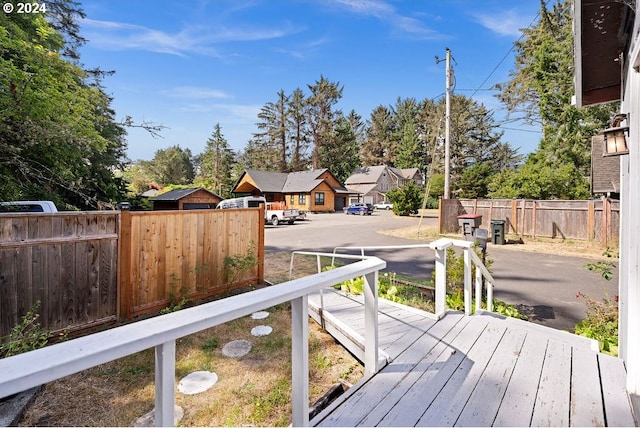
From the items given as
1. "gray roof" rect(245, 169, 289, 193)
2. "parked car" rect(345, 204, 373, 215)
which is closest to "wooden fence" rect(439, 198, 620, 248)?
"parked car" rect(345, 204, 373, 215)

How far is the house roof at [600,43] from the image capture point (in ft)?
9.30

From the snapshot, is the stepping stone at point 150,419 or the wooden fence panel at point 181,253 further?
the wooden fence panel at point 181,253

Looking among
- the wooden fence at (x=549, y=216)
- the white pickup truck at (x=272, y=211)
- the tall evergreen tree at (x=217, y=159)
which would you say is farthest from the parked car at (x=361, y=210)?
the tall evergreen tree at (x=217, y=159)

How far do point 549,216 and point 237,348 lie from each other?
44.5 feet

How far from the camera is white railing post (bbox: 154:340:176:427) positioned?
1.11 m

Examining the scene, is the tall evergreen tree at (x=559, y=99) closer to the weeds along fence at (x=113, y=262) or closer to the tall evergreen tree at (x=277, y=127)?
the weeds along fence at (x=113, y=262)

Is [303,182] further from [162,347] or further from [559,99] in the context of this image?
[162,347]

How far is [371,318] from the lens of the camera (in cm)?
242

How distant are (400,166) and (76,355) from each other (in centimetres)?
5421

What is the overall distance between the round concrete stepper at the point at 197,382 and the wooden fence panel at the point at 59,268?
2.04m

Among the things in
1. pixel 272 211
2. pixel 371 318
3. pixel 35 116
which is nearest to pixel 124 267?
pixel 35 116

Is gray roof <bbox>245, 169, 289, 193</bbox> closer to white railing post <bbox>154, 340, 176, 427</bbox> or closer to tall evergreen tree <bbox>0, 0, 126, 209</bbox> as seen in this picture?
tall evergreen tree <bbox>0, 0, 126, 209</bbox>

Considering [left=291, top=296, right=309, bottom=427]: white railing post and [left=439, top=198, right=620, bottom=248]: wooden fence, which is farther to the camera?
[left=439, top=198, right=620, bottom=248]: wooden fence

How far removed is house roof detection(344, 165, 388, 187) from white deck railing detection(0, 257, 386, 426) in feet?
145
